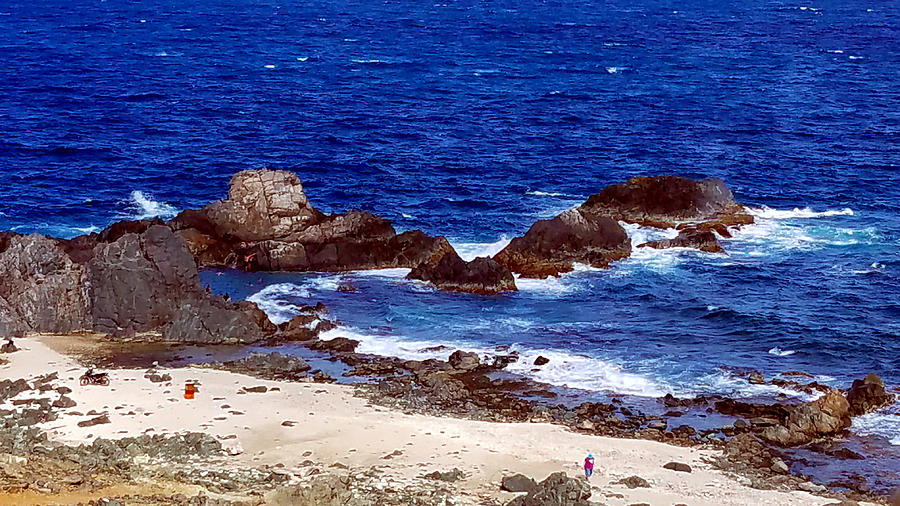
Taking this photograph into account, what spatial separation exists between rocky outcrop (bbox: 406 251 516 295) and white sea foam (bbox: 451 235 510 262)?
5053mm

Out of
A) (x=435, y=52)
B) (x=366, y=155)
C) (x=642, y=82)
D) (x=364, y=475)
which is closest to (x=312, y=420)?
(x=364, y=475)

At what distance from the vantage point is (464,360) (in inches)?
2598

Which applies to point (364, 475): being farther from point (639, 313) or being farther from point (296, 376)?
point (639, 313)

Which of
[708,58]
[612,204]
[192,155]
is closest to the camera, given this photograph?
[612,204]

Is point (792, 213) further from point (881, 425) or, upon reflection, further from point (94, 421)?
point (94, 421)

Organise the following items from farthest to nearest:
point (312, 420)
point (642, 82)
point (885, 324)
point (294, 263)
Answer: point (642, 82) → point (294, 263) → point (885, 324) → point (312, 420)

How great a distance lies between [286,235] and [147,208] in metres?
15.2

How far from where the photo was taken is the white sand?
167 feet

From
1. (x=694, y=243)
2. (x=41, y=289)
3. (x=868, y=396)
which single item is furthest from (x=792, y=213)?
(x=41, y=289)

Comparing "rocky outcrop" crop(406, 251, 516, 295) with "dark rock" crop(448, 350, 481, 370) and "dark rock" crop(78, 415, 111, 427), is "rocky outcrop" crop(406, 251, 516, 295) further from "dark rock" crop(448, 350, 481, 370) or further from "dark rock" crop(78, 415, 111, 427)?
"dark rock" crop(78, 415, 111, 427)

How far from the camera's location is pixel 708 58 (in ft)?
518

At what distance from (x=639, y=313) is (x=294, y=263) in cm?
2347

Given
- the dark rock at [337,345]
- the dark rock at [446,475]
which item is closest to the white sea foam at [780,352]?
the dark rock at [337,345]

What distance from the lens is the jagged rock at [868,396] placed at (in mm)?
60031
